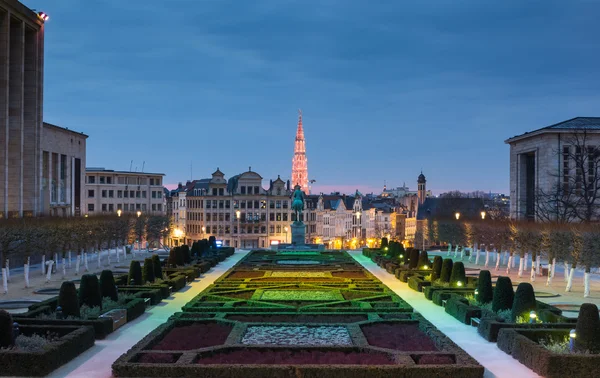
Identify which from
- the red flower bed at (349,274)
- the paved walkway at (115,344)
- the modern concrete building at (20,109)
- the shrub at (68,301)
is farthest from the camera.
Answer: the modern concrete building at (20,109)

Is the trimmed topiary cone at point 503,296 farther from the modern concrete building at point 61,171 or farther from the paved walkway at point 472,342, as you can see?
the modern concrete building at point 61,171

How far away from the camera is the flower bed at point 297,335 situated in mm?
22769

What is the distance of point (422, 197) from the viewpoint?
176 metres

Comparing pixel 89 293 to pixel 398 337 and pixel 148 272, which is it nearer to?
pixel 148 272

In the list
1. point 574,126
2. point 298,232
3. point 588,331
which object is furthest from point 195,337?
point 574,126

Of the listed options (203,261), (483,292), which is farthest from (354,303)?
(203,261)

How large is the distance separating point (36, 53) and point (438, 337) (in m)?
56.2

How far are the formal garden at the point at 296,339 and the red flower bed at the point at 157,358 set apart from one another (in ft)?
0.10

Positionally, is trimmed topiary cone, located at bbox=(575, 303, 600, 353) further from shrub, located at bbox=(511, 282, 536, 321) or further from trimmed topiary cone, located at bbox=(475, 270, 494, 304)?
trimmed topiary cone, located at bbox=(475, 270, 494, 304)

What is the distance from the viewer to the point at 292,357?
805 inches

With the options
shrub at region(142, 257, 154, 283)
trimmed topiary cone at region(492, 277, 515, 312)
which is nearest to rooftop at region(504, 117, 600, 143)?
trimmed topiary cone at region(492, 277, 515, 312)

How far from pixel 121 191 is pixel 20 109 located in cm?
6365

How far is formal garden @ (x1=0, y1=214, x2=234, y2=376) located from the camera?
1866 centimetres

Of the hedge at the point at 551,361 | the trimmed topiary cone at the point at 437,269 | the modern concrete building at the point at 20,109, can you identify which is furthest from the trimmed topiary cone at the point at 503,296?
the modern concrete building at the point at 20,109
